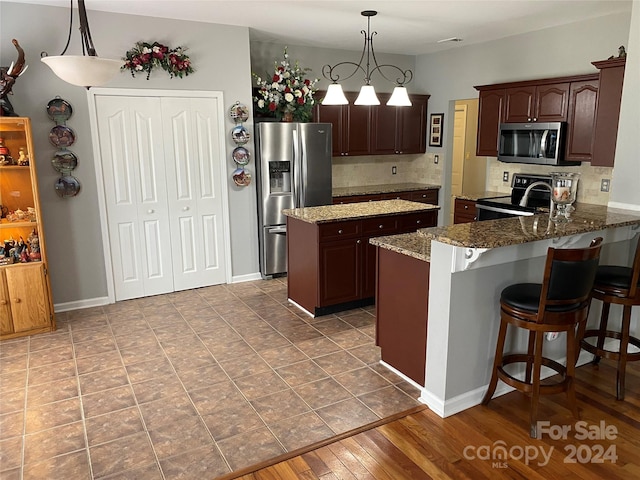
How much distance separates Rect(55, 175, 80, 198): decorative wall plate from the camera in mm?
4191

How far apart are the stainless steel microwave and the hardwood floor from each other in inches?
104

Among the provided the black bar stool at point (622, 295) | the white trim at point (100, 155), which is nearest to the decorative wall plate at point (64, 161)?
the white trim at point (100, 155)

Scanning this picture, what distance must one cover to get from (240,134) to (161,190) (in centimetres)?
99

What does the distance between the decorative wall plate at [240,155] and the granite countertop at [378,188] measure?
130 centimetres

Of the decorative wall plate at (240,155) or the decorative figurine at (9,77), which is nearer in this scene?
the decorative figurine at (9,77)

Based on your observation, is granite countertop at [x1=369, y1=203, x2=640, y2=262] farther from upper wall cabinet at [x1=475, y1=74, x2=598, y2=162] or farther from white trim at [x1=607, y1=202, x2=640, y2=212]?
upper wall cabinet at [x1=475, y1=74, x2=598, y2=162]

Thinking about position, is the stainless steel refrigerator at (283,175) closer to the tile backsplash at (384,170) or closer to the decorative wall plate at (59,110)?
the tile backsplash at (384,170)

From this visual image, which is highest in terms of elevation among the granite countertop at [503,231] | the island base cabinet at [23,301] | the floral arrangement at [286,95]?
the floral arrangement at [286,95]

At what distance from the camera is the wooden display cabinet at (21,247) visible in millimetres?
3774

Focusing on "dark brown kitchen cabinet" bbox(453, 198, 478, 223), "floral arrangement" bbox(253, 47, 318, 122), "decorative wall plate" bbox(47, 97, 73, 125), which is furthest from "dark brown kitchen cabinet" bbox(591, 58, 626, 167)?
"decorative wall plate" bbox(47, 97, 73, 125)

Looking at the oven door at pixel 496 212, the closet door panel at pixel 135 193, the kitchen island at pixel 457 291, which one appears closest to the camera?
the kitchen island at pixel 457 291

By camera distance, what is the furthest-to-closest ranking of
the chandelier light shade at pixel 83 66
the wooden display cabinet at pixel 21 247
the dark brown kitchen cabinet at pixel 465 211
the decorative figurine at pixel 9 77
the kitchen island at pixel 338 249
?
the dark brown kitchen cabinet at pixel 465 211, the kitchen island at pixel 338 249, the wooden display cabinet at pixel 21 247, the decorative figurine at pixel 9 77, the chandelier light shade at pixel 83 66

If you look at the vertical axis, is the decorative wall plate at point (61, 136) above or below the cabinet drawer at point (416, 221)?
above

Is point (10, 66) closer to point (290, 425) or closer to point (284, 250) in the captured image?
point (284, 250)
